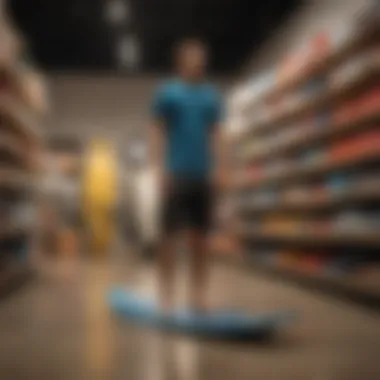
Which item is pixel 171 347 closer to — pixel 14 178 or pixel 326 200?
pixel 326 200

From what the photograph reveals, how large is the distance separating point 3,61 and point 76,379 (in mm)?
3782

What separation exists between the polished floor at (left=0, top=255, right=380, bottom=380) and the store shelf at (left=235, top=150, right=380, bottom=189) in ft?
3.47

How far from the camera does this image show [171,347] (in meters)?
3.55

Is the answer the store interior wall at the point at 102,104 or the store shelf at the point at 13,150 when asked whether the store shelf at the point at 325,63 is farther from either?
the store interior wall at the point at 102,104

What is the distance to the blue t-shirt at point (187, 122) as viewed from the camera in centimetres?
454

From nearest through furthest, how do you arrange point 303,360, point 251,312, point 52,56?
1. point 303,360
2. point 251,312
3. point 52,56

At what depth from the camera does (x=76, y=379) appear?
108 inches

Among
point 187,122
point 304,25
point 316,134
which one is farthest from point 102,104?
point 187,122

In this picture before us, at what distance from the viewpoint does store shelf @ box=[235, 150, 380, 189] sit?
5367mm

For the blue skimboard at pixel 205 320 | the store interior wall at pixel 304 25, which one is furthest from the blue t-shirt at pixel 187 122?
the store interior wall at pixel 304 25

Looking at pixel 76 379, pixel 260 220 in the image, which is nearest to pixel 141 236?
pixel 260 220

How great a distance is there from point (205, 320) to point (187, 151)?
1062mm

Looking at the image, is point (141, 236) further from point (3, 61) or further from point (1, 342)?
point (1, 342)

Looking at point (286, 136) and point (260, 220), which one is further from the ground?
point (286, 136)
